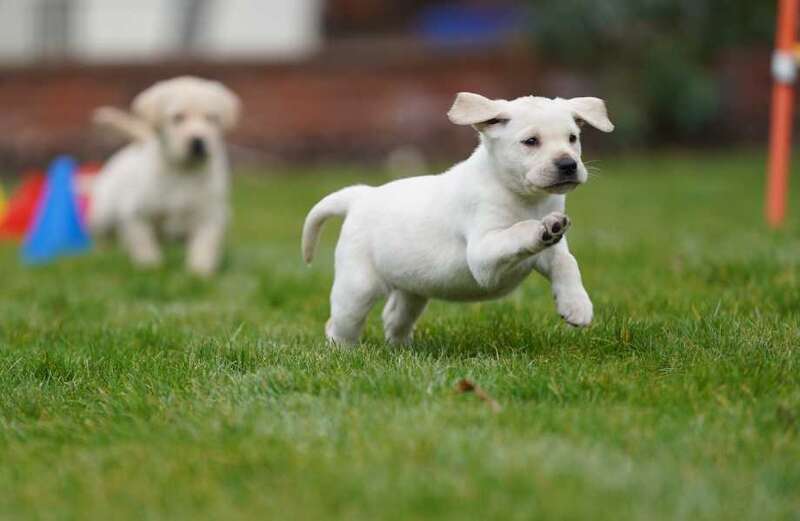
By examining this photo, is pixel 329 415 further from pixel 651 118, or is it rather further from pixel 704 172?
pixel 651 118

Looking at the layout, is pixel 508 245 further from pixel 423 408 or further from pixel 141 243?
pixel 141 243

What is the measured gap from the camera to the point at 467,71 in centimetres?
1382

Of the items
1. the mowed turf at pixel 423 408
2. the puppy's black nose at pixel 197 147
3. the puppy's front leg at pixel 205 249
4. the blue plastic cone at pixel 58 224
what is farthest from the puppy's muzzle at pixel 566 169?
the blue plastic cone at pixel 58 224

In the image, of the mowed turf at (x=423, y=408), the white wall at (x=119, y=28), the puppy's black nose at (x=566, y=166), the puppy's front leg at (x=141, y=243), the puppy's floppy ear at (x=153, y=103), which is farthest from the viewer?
the white wall at (x=119, y=28)

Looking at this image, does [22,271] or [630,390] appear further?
[22,271]

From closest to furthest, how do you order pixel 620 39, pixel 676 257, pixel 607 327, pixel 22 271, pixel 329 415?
pixel 329 415, pixel 607 327, pixel 676 257, pixel 22 271, pixel 620 39

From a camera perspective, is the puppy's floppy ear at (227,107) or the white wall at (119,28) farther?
the white wall at (119,28)

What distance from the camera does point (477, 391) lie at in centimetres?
304

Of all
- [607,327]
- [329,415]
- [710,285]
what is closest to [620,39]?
[710,285]

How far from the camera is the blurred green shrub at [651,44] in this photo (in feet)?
42.8

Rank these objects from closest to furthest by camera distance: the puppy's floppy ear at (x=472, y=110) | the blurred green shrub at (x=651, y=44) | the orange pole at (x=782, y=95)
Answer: the puppy's floppy ear at (x=472, y=110)
the orange pole at (x=782, y=95)
the blurred green shrub at (x=651, y=44)

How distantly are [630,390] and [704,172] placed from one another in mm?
Answer: 9339

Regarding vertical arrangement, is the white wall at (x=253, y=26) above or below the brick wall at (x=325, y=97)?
above

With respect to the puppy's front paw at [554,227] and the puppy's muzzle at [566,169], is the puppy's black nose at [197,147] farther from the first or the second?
the puppy's front paw at [554,227]
